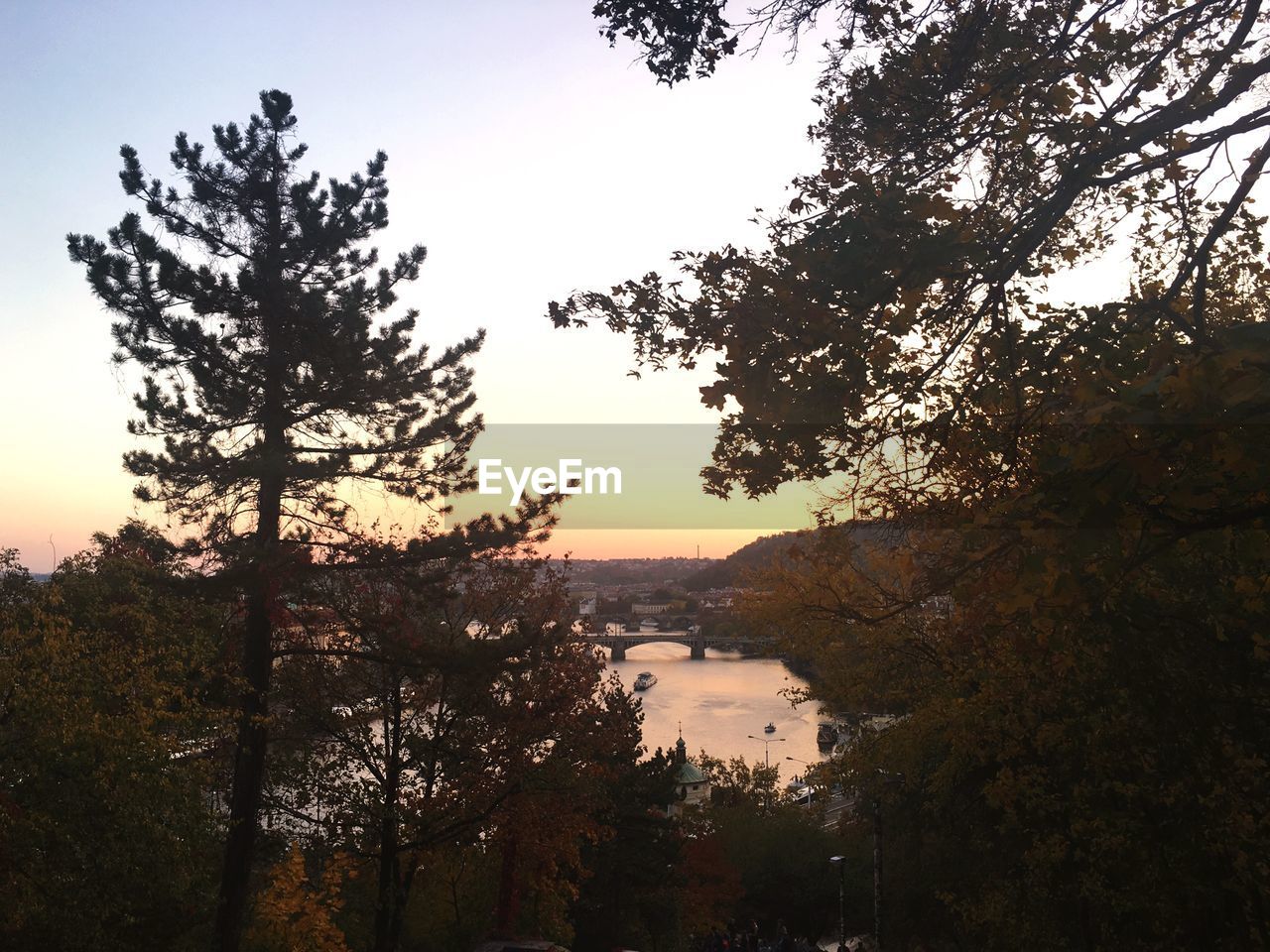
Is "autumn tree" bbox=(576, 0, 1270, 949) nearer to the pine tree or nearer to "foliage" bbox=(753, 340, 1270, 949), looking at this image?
"foliage" bbox=(753, 340, 1270, 949)

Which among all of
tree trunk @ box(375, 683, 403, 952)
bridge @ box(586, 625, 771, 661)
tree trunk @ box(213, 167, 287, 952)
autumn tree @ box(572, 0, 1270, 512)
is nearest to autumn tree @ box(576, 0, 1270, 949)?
autumn tree @ box(572, 0, 1270, 512)

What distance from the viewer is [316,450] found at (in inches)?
477

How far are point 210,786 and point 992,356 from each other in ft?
35.9

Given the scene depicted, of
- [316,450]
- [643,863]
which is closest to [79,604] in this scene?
[316,450]

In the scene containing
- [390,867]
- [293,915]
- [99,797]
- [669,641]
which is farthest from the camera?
[669,641]

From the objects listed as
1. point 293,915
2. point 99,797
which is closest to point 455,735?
point 293,915

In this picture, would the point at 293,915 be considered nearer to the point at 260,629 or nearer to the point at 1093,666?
the point at 260,629

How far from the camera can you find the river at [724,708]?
51875 millimetres

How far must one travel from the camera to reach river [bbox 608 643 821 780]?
5188cm

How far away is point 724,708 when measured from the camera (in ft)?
211

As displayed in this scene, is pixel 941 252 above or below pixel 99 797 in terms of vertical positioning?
above

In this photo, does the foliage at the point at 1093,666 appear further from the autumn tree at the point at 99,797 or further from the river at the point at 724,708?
the river at the point at 724,708

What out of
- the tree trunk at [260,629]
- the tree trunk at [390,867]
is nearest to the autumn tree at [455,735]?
the tree trunk at [390,867]

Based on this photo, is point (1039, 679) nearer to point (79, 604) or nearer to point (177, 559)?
point (177, 559)
